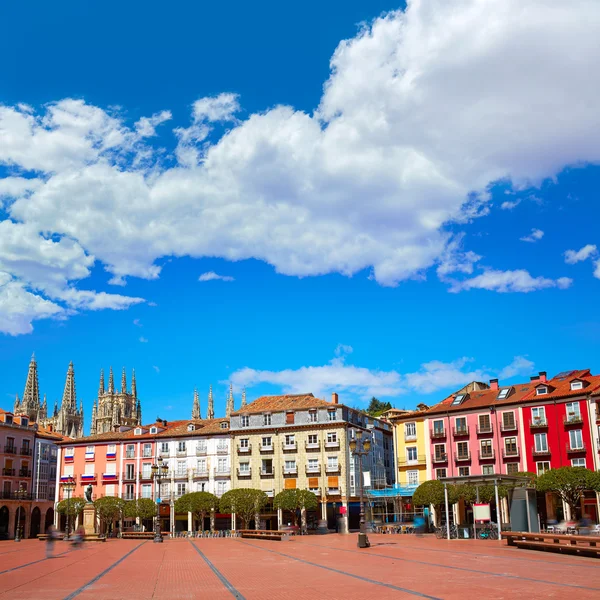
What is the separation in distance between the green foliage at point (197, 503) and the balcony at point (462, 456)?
22.9 m

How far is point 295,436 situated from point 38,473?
3290 cm

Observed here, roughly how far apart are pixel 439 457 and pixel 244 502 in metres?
18.2

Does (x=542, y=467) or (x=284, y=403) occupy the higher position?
(x=284, y=403)

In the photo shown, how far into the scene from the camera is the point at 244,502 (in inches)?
2554

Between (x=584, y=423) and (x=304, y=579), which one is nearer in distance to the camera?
(x=304, y=579)

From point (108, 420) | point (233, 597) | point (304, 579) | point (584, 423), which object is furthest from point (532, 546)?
point (108, 420)

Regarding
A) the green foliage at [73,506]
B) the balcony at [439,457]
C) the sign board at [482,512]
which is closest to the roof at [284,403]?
the balcony at [439,457]

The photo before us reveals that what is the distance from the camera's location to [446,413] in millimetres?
64375

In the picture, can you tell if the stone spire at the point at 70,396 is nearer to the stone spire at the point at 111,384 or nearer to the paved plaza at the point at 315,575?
the stone spire at the point at 111,384

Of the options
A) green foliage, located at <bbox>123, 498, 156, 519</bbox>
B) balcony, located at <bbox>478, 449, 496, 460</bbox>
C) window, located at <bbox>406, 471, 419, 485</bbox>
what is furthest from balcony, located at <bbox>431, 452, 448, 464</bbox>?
green foliage, located at <bbox>123, 498, 156, 519</bbox>

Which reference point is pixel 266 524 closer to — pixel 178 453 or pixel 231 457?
pixel 231 457

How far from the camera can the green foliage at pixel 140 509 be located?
68.5 meters

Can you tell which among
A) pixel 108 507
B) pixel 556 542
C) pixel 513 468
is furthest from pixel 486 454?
pixel 108 507

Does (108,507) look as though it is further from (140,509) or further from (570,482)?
(570,482)
